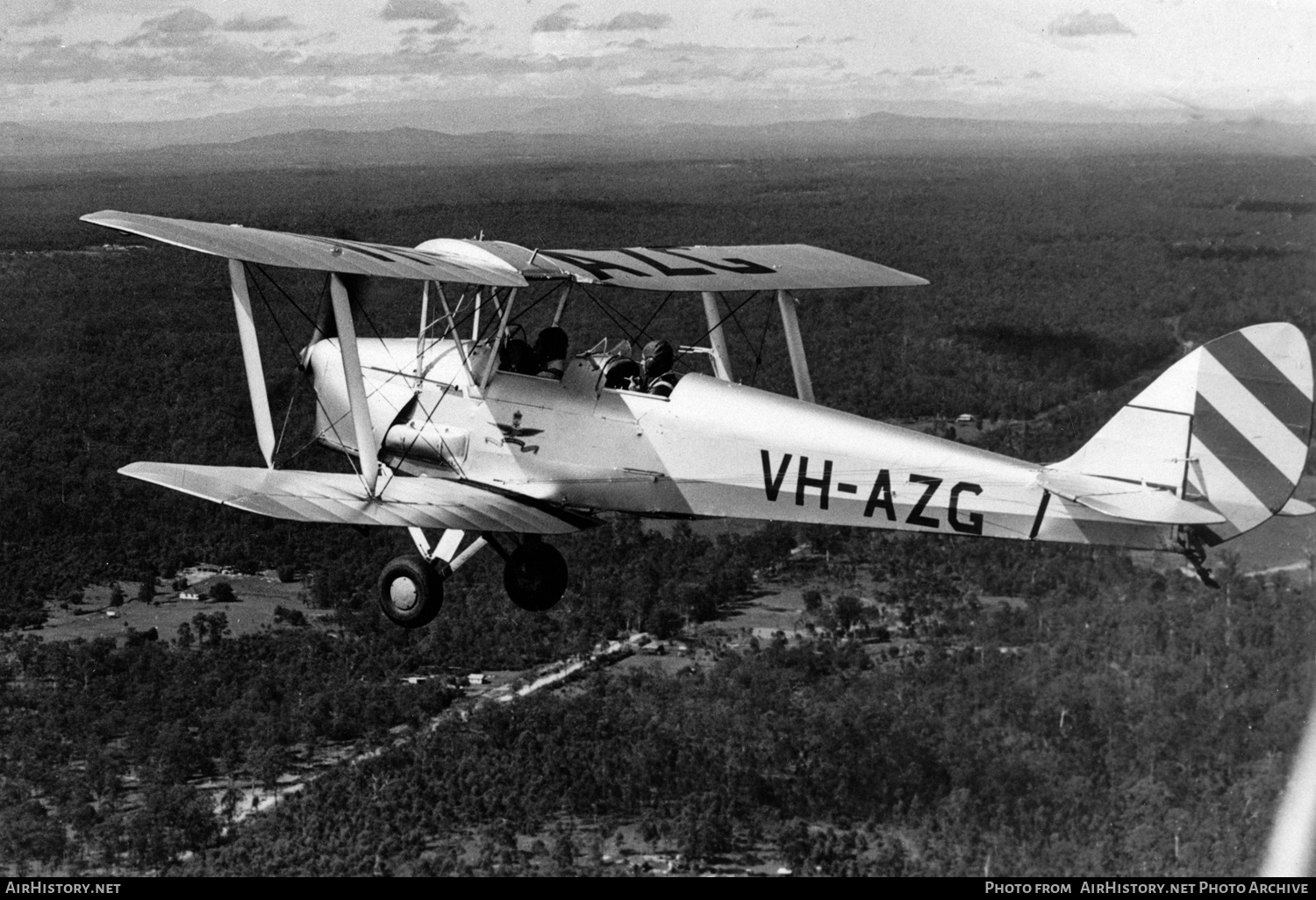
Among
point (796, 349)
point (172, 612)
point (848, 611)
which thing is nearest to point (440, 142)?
point (172, 612)

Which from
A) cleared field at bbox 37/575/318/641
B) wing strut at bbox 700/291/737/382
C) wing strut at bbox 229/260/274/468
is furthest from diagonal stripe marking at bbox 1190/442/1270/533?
cleared field at bbox 37/575/318/641

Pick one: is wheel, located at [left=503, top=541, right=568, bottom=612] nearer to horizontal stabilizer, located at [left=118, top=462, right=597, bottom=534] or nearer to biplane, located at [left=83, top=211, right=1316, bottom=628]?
biplane, located at [left=83, top=211, right=1316, bottom=628]

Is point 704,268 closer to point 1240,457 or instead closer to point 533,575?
point 533,575

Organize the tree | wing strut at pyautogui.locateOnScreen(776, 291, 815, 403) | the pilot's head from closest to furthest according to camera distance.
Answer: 1. the pilot's head
2. wing strut at pyautogui.locateOnScreen(776, 291, 815, 403)
3. the tree

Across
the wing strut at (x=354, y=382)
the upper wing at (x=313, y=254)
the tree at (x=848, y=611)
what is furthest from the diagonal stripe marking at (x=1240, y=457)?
the tree at (x=848, y=611)

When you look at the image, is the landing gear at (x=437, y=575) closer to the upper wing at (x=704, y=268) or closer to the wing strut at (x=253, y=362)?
the wing strut at (x=253, y=362)

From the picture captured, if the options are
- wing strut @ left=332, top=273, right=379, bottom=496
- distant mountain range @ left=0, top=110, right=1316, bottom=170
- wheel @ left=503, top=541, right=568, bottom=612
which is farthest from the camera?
distant mountain range @ left=0, top=110, right=1316, bottom=170

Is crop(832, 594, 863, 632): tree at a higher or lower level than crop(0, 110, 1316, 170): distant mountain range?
lower
